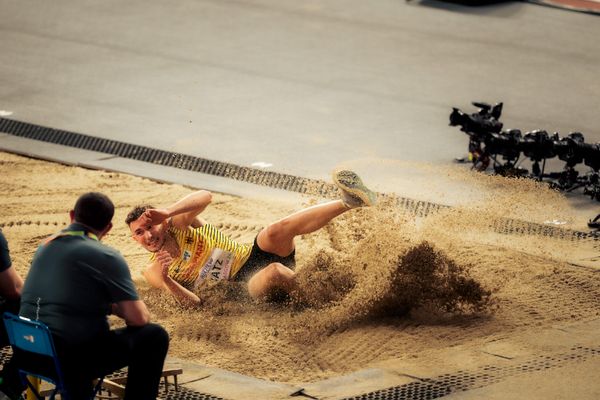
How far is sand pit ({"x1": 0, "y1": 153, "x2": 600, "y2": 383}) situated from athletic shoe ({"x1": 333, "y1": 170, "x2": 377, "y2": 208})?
0.42 metres

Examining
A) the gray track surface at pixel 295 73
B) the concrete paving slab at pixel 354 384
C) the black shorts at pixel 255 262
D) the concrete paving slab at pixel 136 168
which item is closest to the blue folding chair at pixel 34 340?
the concrete paving slab at pixel 354 384

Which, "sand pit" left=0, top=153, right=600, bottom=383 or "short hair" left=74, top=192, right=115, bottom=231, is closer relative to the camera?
"short hair" left=74, top=192, right=115, bottom=231

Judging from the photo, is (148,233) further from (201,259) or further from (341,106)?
(341,106)

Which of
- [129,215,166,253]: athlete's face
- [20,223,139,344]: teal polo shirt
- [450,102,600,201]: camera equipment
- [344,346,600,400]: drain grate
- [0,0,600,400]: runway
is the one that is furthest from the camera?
[450,102,600,201]: camera equipment

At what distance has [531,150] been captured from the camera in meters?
8.71

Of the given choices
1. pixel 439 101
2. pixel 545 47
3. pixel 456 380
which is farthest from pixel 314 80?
pixel 456 380

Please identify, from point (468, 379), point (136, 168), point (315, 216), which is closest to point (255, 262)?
point (315, 216)

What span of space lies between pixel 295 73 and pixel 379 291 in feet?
18.0

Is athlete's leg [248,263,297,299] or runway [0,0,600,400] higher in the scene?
runway [0,0,600,400]

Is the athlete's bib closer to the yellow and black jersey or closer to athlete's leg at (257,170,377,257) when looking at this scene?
the yellow and black jersey

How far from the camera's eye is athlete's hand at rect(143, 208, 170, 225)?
6.21 metres

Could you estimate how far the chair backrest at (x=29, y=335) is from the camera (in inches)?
180

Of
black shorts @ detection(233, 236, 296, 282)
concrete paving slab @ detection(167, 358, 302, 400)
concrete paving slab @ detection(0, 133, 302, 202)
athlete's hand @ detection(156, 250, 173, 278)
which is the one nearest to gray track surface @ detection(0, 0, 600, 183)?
concrete paving slab @ detection(0, 133, 302, 202)

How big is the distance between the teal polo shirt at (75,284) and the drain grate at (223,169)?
11.8 ft
